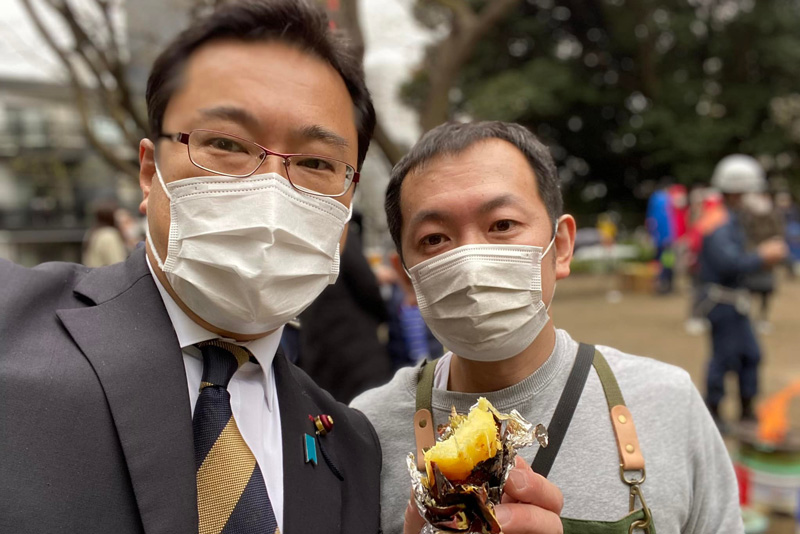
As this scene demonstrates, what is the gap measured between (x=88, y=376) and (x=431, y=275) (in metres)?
0.88

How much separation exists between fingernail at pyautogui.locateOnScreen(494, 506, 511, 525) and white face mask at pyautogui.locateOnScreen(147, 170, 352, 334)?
669mm

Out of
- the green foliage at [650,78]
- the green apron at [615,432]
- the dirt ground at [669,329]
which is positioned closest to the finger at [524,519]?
the green apron at [615,432]

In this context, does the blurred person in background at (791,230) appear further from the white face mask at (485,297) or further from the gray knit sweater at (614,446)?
the white face mask at (485,297)

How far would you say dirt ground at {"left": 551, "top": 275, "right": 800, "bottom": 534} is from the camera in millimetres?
7196

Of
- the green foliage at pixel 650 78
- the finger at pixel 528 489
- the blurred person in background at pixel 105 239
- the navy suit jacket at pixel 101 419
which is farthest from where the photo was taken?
the green foliage at pixel 650 78

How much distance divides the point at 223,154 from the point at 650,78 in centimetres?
2075

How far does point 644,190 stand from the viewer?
21.9 metres

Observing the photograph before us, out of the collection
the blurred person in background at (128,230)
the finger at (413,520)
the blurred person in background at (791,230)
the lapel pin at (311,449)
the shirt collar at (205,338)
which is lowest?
the finger at (413,520)

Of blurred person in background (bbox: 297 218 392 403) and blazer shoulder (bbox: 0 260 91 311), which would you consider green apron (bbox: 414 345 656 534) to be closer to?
blazer shoulder (bbox: 0 260 91 311)

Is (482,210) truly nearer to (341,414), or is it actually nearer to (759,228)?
(341,414)

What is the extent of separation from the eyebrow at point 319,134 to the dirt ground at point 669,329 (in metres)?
3.95

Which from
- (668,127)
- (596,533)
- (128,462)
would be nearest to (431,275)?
(596,533)

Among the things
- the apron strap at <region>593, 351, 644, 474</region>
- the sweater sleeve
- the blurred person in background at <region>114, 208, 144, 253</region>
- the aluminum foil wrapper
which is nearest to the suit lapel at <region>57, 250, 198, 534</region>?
the aluminum foil wrapper

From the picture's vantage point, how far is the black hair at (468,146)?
1.82 m
